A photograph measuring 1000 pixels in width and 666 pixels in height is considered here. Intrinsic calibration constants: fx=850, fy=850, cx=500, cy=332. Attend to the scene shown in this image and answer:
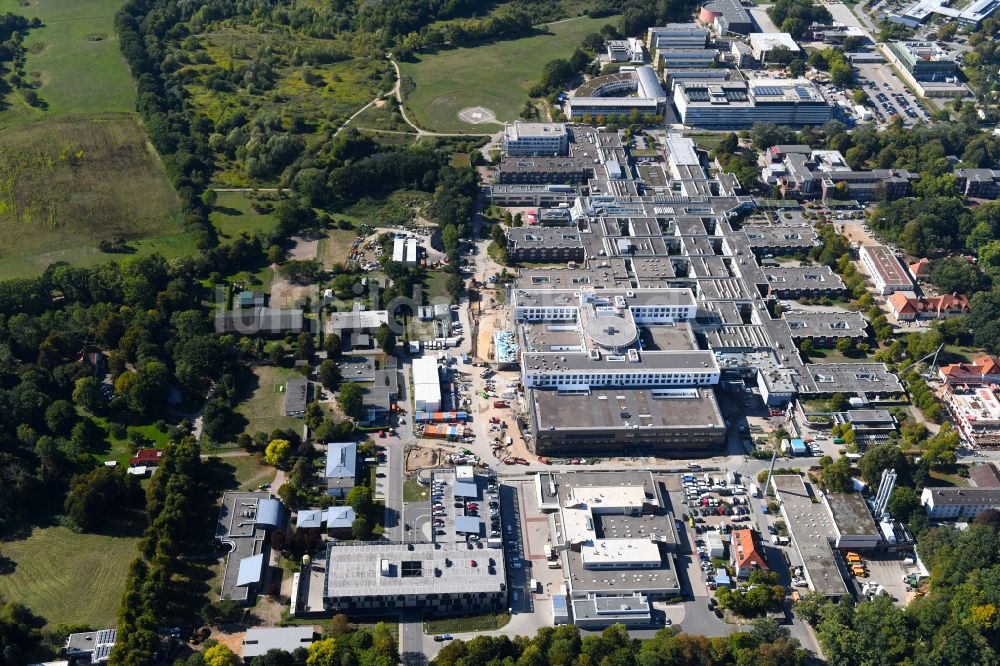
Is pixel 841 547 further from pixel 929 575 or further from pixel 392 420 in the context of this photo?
pixel 392 420

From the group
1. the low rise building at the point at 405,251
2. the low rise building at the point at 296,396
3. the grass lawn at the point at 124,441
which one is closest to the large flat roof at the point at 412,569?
the low rise building at the point at 296,396

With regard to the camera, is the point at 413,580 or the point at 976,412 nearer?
Answer: the point at 413,580

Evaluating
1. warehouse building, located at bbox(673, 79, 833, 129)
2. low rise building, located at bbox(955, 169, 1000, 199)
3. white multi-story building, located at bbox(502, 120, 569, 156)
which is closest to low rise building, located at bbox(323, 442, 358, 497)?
white multi-story building, located at bbox(502, 120, 569, 156)

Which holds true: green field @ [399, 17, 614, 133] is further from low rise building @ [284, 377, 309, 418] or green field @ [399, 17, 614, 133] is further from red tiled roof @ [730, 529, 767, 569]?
red tiled roof @ [730, 529, 767, 569]

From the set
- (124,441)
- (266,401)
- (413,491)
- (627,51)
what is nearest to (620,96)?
(627,51)

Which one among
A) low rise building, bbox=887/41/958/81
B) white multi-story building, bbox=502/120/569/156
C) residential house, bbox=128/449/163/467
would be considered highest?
low rise building, bbox=887/41/958/81

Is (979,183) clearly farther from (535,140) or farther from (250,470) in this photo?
(250,470)
